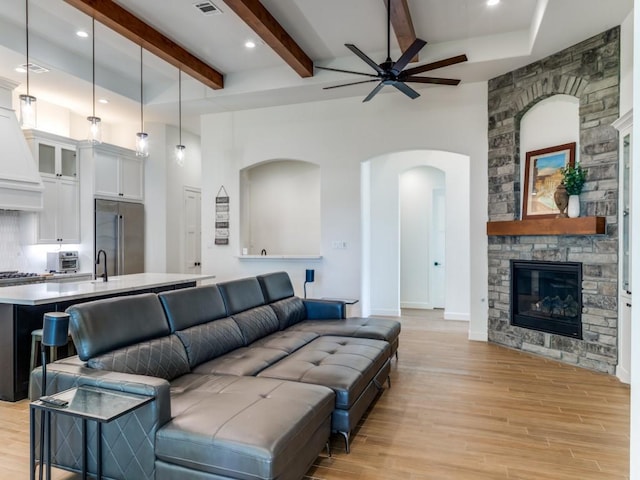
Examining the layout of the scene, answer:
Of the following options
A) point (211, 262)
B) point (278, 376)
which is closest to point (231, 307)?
point (278, 376)

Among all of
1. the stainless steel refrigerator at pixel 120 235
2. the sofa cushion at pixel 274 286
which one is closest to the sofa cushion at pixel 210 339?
the sofa cushion at pixel 274 286

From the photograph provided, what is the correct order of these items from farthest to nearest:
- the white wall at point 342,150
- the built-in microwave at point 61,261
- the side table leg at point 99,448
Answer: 1. the built-in microwave at point 61,261
2. the white wall at point 342,150
3. the side table leg at point 99,448

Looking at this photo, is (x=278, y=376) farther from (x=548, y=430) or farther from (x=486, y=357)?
(x=486, y=357)

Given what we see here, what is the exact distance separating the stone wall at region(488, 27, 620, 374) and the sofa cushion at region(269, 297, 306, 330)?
2.62 metres

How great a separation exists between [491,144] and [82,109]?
622 centimetres

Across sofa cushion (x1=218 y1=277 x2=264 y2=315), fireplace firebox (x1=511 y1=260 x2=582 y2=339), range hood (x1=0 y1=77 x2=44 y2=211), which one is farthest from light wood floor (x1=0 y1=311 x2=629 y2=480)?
range hood (x1=0 y1=77 x2=44 y2=211)

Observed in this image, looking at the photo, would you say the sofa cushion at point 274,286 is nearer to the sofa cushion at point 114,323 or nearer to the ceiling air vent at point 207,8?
the sofa cushion at point 114,323

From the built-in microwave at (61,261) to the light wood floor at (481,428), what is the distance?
3.13 meters

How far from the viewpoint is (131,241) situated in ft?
23.4

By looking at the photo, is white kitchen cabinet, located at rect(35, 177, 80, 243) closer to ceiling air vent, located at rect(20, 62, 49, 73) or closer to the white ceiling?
the white ceiling

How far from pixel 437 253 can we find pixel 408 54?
489 cm

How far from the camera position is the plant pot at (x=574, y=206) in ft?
14.5

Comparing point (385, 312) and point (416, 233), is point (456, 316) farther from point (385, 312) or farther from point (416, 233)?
point (416, 233)

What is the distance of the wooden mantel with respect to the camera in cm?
418
